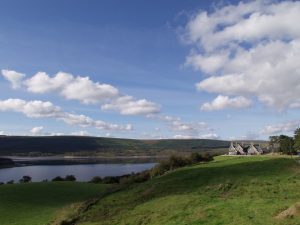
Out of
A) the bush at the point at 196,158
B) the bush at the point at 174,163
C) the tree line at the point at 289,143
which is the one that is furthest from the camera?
the tree line at the point at 289,143

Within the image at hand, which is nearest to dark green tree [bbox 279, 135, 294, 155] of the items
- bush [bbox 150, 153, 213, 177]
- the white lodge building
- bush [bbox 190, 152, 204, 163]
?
bush [bbox 190, 152, 204, 163]

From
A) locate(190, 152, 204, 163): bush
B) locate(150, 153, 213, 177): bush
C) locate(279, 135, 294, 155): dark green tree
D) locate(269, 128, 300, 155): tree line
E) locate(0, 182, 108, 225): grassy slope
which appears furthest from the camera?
locate(279, 135, 294, 155): dark green tree

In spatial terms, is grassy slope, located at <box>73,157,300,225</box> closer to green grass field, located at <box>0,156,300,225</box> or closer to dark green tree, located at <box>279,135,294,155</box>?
green grass field, located at <box>0,156,300,225</box>

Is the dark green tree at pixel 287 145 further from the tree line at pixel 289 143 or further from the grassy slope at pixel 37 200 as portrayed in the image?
the grassy slope at pixel 37 200

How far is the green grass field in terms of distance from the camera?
80.9ft

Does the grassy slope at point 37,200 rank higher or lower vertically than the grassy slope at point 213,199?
lower

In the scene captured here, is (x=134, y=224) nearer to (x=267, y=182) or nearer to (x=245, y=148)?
(x=267, y=182)

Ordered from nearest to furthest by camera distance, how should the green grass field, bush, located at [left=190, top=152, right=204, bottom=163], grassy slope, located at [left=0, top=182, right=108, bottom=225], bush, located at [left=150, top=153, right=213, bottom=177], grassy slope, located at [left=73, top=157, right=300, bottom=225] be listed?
grassy slope, located at [left=73, top=157, right=300, bottom=225], the green grass field, grassy slope, located at [left=0, top=182, right=108, bottom=225], bush, located at [left=150, top=153, right=213, bottom=177], bush, located at [left=190, top=152, right=204, bottom=163]

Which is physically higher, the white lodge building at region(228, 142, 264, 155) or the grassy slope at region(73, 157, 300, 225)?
the white lodge building at region(228, 142, 264, 155)

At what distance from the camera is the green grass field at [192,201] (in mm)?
24672

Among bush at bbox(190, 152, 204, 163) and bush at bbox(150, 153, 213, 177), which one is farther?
bush at bbox(190, 152, 204, 163)

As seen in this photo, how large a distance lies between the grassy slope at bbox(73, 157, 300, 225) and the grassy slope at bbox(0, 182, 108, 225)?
626cm

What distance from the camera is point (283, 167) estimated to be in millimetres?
47688

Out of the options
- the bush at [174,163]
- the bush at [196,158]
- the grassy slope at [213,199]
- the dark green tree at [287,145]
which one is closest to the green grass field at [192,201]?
the grassy slope at [213,199]
